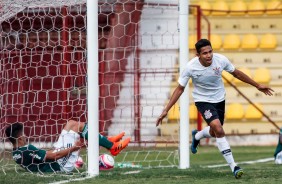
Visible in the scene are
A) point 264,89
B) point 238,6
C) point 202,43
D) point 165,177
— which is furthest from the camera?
point 238,6

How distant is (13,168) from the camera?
38.3ft

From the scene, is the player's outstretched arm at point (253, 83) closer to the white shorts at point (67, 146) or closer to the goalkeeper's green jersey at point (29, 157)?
the white shorts at point (67, 146)

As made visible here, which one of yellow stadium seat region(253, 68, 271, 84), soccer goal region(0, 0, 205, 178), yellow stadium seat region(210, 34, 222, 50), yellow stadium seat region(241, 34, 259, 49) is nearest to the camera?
soccer goal region(0, 0, 205, 178)

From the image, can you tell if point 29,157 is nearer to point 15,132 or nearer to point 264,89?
point 15,132

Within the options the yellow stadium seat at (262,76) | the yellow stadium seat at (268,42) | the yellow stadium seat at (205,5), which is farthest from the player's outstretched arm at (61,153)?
the yellow stadium seat at (205,5)

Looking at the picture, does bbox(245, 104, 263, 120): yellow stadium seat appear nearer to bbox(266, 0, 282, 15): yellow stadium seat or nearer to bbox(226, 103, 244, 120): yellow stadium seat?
bbox(226, 103, 244, 120): yellow stadium seat

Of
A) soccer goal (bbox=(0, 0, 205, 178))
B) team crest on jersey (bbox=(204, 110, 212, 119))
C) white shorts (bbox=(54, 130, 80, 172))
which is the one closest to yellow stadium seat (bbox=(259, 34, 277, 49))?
soccer goal (bbox=(0, 0, 205, 178))

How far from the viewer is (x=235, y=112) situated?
1802 cm

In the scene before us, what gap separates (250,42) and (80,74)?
8.08m

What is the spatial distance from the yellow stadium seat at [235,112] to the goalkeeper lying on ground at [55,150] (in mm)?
6926

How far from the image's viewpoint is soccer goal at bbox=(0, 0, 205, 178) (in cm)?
1188

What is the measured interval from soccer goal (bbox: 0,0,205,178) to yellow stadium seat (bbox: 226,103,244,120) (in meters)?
1.29

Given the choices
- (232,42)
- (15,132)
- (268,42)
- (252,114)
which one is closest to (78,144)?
(15,132)

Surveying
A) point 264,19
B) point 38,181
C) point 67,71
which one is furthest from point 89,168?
point 264,19
